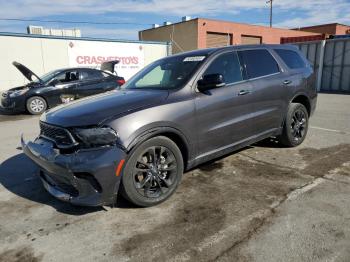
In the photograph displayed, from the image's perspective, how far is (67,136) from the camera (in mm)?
3359

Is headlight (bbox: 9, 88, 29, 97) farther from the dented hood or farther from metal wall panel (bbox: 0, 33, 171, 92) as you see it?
the dented hood

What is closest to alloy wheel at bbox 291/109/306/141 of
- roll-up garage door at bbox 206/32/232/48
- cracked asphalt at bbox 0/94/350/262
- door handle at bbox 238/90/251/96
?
cracked asphalt at bbox 0/94/350/262

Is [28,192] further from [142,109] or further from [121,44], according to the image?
[121,44]

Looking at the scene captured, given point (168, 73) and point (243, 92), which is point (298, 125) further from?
point (168, 73)

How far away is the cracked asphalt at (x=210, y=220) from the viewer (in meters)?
2.81

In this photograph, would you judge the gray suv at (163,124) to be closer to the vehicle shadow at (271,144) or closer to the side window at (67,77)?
the vehicle shadow at (271,144)

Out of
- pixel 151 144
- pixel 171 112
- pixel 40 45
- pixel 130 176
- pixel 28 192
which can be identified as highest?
pixel 40 45

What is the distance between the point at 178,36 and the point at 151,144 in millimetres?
31201

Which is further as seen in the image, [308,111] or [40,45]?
[40,45]

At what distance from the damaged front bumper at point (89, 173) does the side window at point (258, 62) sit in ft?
8.17

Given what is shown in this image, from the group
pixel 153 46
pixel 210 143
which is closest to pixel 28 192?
pixel 210 143

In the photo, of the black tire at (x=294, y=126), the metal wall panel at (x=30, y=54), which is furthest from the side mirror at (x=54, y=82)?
the black tire at (x=294, y=126)

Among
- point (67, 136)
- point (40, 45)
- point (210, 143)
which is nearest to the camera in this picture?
point (67, 136)

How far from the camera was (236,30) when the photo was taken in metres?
33.8
